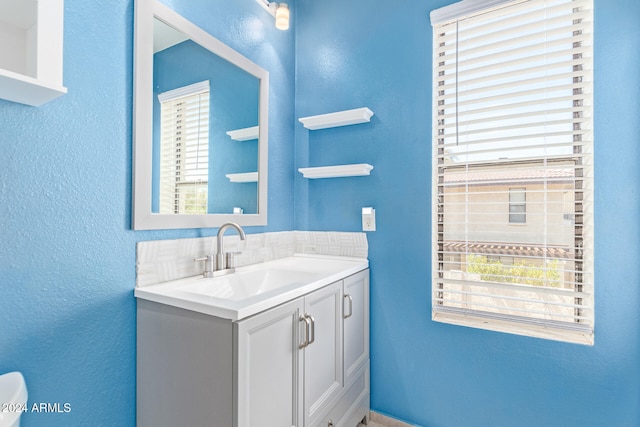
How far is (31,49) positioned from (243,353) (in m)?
1.04

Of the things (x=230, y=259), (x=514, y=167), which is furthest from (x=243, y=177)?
(x=514, y=167)

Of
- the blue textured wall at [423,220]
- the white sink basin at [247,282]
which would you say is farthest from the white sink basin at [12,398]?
the blue textured wall at [423,220]

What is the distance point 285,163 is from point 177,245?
911 mm

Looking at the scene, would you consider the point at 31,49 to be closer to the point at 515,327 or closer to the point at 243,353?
the point at 243,353

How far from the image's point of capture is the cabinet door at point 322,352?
1225mm

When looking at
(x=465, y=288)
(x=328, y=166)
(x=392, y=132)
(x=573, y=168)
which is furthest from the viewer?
(x=328, y=166)

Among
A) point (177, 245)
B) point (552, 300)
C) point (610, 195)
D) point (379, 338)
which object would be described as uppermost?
point (610, 195)

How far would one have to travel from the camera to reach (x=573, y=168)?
4.62 feet

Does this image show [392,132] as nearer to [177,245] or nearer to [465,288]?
[465,288]

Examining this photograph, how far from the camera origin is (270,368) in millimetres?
1033

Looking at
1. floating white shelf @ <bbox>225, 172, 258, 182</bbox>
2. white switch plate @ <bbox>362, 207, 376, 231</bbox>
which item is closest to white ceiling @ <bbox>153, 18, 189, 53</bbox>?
floating white shelf @ <bbox>225, 172, 258, 182</bbox>

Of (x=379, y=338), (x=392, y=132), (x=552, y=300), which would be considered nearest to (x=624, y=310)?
(x=552, y=300)

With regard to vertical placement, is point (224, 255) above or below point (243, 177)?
below

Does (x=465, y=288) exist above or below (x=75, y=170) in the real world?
below
